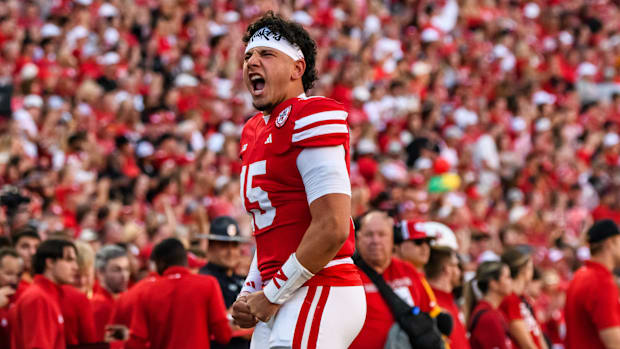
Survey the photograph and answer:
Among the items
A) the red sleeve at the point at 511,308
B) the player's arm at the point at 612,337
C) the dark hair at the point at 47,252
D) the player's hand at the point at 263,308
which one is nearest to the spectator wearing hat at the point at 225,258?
the dark hair at the point at 47,252

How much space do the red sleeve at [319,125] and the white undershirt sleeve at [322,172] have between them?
0.11 feet

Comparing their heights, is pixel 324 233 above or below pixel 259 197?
below

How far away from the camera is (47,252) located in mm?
6297

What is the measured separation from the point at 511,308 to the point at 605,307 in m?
0.79

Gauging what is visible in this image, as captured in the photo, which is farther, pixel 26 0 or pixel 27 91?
pixel 26 0

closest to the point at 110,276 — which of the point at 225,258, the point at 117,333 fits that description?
the point at 117,333

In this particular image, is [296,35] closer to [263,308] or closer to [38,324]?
[263,308]

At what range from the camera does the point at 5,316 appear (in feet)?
Answer: 20.7

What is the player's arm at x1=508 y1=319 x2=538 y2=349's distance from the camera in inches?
287

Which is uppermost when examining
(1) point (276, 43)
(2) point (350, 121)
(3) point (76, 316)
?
(2) point (350, 121)

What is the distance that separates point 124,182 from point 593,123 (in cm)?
1071

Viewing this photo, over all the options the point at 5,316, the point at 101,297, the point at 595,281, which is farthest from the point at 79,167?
the point at 595,281

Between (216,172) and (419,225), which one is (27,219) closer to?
(419,225)

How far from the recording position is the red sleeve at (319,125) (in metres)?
3.69
